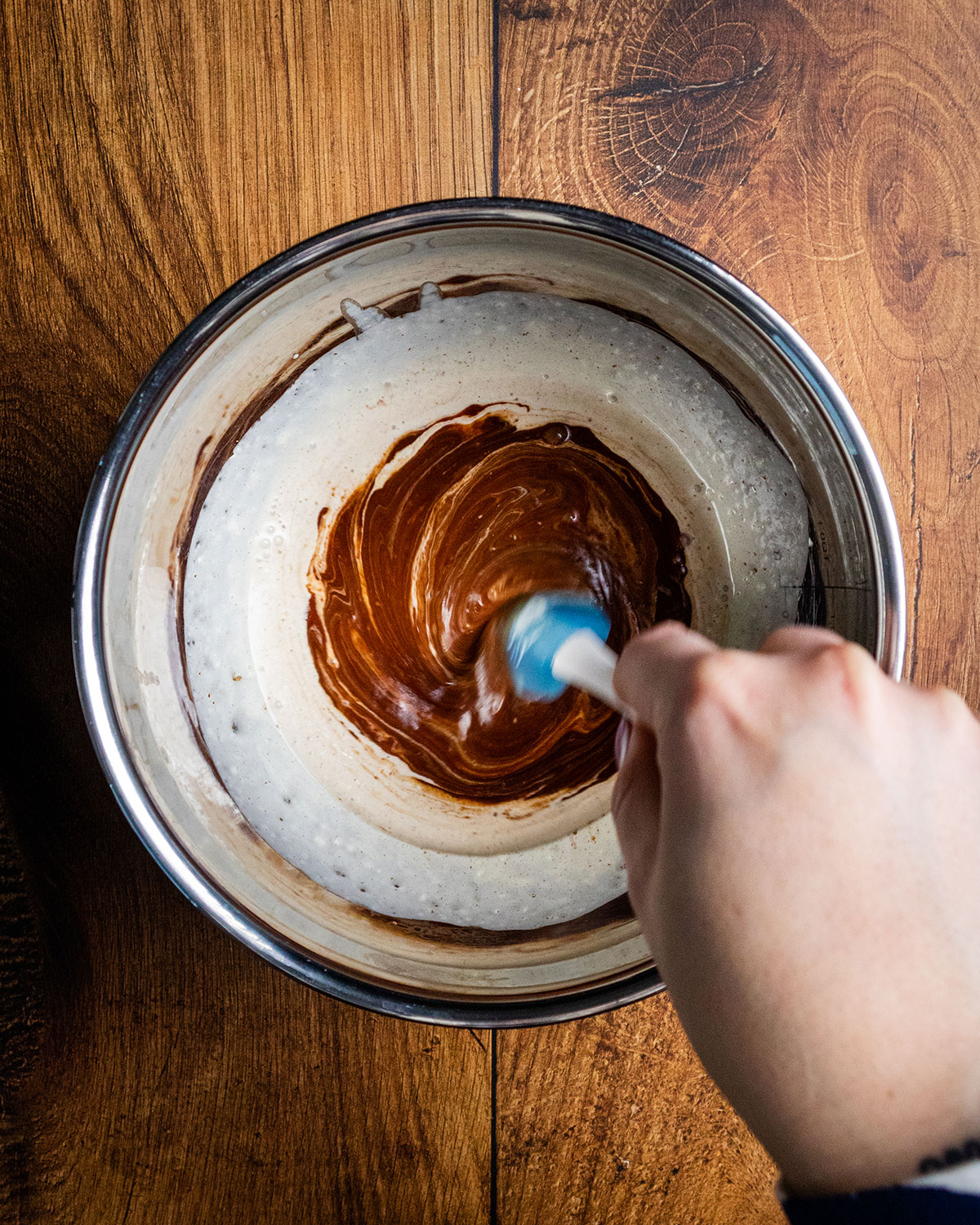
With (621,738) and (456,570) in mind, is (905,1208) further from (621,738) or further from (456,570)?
(456,570)

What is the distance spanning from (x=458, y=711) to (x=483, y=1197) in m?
0.43

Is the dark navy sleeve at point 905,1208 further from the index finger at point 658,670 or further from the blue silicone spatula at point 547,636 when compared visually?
the blue silicone spatula at point 547,636

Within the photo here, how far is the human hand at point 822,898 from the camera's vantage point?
0.34 metres

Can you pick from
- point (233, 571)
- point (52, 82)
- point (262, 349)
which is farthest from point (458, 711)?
point (52, 82)

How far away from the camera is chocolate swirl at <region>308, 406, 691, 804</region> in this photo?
0.71m

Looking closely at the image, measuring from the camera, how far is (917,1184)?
1.08ft

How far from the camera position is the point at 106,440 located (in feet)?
2.23

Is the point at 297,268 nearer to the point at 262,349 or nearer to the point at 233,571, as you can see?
the point at 262,349

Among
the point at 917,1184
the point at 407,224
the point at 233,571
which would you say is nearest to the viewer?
the point at 917,1184

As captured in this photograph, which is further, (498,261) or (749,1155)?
(749,1155)

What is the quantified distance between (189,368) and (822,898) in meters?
0.49

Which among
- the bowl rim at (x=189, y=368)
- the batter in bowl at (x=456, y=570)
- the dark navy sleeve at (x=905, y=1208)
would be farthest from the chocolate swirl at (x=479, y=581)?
the dark navy sleeve at (x=905, y=1208)

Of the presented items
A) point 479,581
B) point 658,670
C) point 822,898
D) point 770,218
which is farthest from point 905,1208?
point 770,218

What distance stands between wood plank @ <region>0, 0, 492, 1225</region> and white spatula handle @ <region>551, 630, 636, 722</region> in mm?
334
